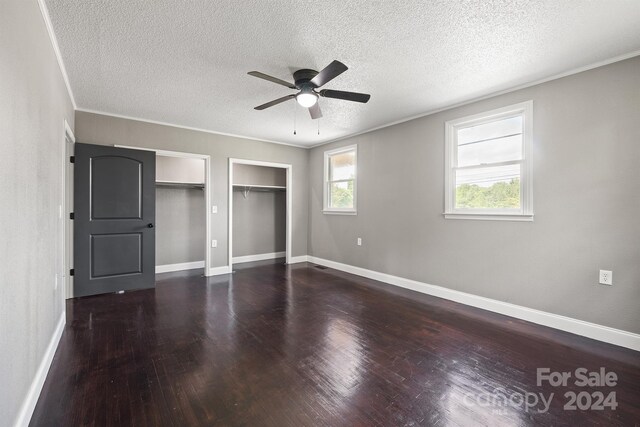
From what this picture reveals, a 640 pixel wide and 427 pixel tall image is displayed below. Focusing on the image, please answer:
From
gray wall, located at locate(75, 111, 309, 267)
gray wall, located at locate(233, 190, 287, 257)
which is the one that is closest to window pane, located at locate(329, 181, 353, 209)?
gray wall, located at locate(75, 111, 309, 267)

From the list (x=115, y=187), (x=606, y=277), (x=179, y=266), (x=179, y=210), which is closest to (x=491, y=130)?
(x=606, y=277)

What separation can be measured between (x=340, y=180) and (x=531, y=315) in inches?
143

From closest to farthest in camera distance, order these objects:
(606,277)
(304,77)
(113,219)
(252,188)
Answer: (606,277), (304,77), (113,219), (252,188)

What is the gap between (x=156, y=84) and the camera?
320 cm

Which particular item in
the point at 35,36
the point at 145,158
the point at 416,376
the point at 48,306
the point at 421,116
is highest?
the point at 421,116

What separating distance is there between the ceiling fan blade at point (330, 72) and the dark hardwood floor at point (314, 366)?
7.66 feet

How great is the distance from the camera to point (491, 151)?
11.3 ft

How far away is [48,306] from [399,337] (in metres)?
2.95

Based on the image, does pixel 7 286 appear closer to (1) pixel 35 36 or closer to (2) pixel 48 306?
(2) pixel 48 306

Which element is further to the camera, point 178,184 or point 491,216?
point 178,184

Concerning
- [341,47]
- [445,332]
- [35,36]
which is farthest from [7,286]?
[445,332]

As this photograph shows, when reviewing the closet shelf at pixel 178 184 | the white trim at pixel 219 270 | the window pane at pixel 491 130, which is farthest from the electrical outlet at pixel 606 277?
the closet shelf at pixel 178 184

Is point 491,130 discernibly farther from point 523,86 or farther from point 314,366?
point 314,366

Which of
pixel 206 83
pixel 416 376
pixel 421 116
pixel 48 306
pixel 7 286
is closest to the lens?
pixel 7 286
